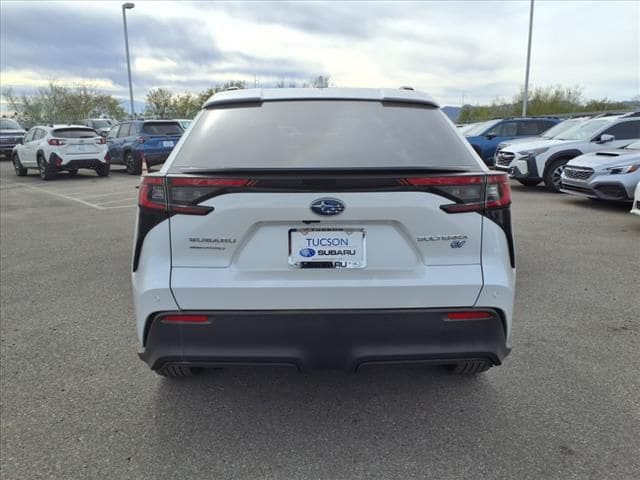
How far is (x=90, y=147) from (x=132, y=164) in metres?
1.54

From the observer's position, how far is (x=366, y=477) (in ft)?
7.28

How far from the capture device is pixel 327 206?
2.18m

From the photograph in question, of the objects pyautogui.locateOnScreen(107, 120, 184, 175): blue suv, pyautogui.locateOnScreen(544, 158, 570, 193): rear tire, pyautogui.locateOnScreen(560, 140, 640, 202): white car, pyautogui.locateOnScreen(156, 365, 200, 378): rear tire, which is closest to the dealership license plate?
pyautogui.locateOnScreen(156, 365, 200, 378): rear tire

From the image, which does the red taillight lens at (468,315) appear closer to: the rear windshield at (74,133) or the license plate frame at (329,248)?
the license plate frame at (329,248)

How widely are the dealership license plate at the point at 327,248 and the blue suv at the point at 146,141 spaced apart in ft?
46.2

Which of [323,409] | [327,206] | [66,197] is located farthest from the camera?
[66,197]

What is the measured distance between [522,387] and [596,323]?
4.39 ft

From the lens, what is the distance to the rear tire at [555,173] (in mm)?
10867

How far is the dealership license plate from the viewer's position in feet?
7.28

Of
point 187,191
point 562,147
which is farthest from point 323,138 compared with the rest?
point 562,147

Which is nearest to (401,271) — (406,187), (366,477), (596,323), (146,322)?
(406,187)

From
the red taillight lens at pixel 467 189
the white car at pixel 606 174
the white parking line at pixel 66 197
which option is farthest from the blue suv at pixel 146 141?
the red taillight lens at pixel 467 189

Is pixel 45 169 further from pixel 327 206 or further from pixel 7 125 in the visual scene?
pixel 327 206

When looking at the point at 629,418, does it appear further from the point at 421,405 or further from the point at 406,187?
the point at 406,187
